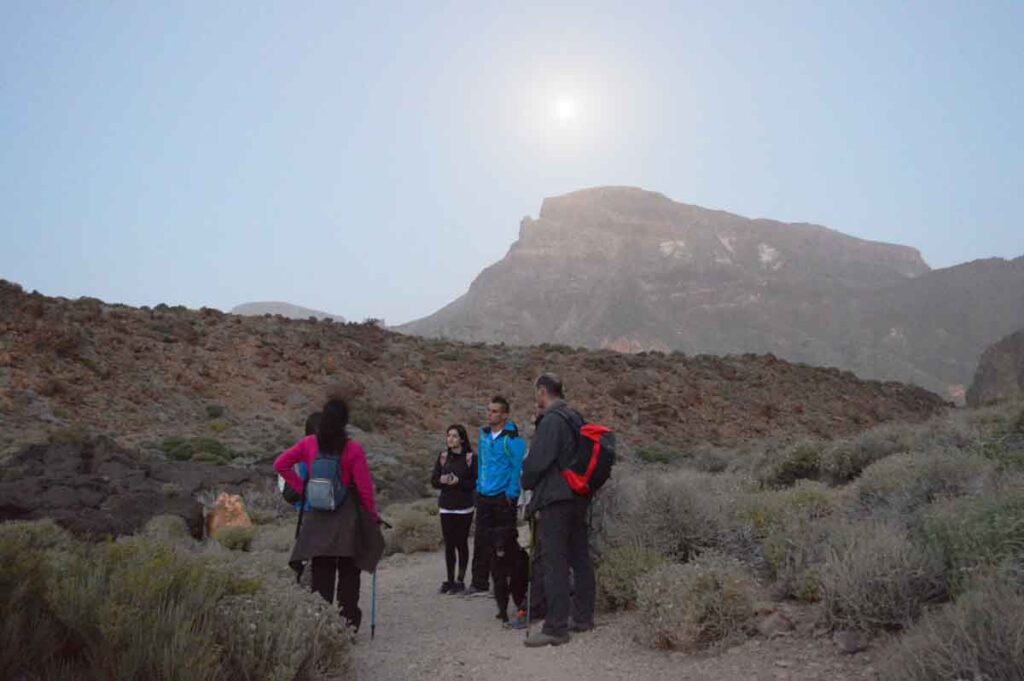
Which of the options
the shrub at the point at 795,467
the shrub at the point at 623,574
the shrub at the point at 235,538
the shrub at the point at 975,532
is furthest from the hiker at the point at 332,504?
the shrub at the point at 795,467

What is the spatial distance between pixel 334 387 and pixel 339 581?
71.5ft

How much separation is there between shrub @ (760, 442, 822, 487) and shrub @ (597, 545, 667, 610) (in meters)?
7.39

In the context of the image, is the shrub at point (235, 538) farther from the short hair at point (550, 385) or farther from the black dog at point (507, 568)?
the short hair at point (550, 385)

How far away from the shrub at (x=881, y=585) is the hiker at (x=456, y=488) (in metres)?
4.04

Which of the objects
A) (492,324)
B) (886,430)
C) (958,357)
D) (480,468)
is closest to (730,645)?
(480,468)

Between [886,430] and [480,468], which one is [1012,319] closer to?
[886,430]

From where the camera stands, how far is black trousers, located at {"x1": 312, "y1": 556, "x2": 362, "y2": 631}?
6.39 metres

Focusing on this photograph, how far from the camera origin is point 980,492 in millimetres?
6418

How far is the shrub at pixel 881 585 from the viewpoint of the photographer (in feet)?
16.7

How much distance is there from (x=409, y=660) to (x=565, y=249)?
489ft

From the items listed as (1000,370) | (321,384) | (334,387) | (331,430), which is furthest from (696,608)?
(1000,370)

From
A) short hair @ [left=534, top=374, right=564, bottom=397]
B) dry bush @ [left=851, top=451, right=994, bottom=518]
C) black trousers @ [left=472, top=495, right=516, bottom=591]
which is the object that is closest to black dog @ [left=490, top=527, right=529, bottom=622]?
black trousers @ [left=472, top=495, right=516, bottom=591]

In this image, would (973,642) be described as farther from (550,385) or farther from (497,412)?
(497,412)

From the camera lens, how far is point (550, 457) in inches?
251
